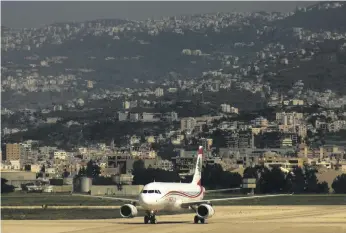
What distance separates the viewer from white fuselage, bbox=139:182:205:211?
80812 mm

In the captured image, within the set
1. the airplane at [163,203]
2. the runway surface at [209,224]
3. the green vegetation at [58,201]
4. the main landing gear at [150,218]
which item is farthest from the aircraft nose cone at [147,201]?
the green vegetation at [58,201]

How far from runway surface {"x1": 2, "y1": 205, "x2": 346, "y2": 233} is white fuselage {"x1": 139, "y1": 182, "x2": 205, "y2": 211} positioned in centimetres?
108

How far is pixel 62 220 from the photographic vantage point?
3465 inches

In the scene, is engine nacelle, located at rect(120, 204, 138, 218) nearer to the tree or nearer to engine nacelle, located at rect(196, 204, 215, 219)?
engine nacelle, located at rect(196, 204, 215, 219)

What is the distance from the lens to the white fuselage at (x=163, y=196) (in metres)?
80.8

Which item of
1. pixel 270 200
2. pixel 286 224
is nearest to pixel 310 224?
pixel 286 224

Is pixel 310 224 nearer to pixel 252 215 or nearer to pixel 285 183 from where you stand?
pixel 252 215

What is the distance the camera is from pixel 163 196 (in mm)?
81812

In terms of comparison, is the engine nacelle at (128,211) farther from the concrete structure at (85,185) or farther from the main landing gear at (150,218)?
the concrete structure at (85,185)

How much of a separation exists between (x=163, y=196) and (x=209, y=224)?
3369 mm

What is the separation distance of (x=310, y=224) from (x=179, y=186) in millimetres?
9249

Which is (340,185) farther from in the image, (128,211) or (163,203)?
(128,211)

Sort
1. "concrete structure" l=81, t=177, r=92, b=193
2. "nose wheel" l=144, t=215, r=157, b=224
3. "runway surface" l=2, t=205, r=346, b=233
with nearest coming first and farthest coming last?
1. "runway surface" l=2, t=205, r=346, b=233
2. "nose wheel" l=144, t=215, r=157, b=224
3. "concrete structure" l=81, t=177, r=92, b=193

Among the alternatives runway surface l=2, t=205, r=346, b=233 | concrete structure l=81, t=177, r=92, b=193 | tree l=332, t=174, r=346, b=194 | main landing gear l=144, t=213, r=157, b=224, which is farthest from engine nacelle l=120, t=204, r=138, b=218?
tree l=332, t=174, r=346, b=194
